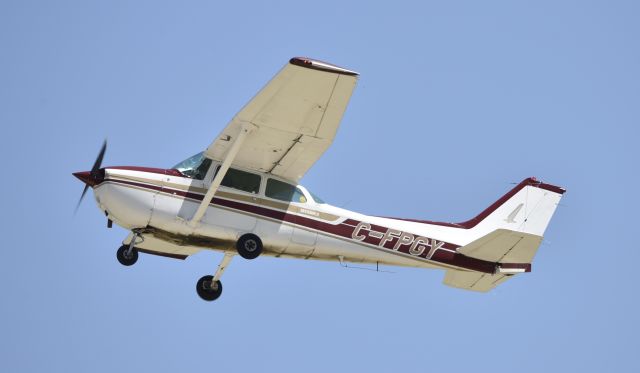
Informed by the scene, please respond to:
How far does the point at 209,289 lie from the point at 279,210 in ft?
6.94

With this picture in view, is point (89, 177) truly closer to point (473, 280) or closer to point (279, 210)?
point (279, 210)

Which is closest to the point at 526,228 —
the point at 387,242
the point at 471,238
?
the point at 471,238

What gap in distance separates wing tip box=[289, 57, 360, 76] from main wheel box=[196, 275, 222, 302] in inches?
193

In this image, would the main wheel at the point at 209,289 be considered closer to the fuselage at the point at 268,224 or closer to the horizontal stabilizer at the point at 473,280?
the fuselage at the point at 268,224

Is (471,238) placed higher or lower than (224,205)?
higher

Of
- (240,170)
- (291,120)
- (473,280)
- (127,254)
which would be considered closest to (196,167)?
(240,170)

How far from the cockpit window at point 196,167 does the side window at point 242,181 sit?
0.72 ft

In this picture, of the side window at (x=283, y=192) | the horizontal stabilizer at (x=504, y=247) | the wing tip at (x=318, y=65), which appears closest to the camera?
the wing tip at (x=318, y=65)

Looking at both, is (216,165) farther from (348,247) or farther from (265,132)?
(348,247)

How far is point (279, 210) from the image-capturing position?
17.0 m

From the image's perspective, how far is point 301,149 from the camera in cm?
1648

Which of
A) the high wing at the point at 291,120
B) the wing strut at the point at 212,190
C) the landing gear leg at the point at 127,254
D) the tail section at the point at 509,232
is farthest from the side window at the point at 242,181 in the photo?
the tail section at the point at 509,232

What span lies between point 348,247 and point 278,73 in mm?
3655

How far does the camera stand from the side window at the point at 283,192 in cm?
1702
